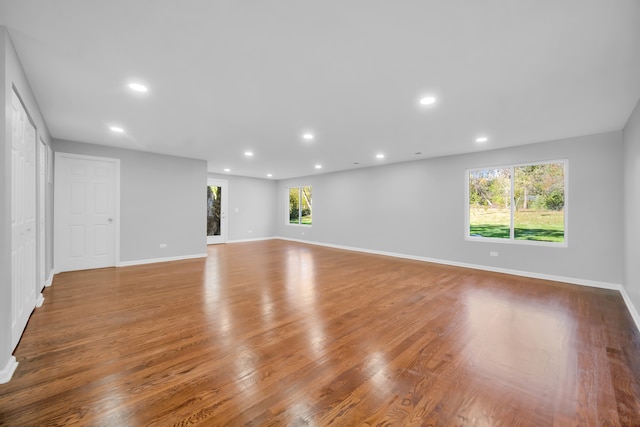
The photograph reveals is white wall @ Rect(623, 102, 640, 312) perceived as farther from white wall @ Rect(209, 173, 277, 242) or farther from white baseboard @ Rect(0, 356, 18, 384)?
white wall @ Rect(209, 173, 277, 242)

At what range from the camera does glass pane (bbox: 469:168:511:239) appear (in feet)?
17.5

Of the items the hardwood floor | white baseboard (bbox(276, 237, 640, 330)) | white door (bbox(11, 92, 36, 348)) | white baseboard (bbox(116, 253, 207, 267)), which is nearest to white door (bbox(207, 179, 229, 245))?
white baseboard (bbox(116, 253, 207, 267))

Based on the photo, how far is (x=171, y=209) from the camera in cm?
629

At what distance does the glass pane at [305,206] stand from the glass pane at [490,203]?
17.7 feet

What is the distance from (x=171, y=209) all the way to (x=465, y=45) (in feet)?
20.9

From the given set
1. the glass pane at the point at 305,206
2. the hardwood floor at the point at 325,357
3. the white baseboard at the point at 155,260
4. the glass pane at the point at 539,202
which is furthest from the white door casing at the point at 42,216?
the glass pane at the point at 539,202

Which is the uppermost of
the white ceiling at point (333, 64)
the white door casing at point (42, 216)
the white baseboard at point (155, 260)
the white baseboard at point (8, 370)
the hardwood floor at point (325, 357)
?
the white ceiling at point (333, 64)

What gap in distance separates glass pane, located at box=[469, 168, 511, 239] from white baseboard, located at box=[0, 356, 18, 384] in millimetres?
6733

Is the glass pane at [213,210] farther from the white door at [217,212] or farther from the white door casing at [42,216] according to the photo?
the white door casing at [42,216]

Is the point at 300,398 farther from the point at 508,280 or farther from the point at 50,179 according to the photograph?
the point at 50,179

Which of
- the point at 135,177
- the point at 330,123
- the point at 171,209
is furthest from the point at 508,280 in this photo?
the point at 135,177

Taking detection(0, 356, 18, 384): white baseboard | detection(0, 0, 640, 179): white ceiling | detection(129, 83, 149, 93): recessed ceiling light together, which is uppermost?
detection(129, 83, 149, 93): recessed ceiling light

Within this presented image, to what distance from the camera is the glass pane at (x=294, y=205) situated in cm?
1029

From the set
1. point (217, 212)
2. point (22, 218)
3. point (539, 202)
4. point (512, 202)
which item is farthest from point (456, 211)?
point (217, 212)
